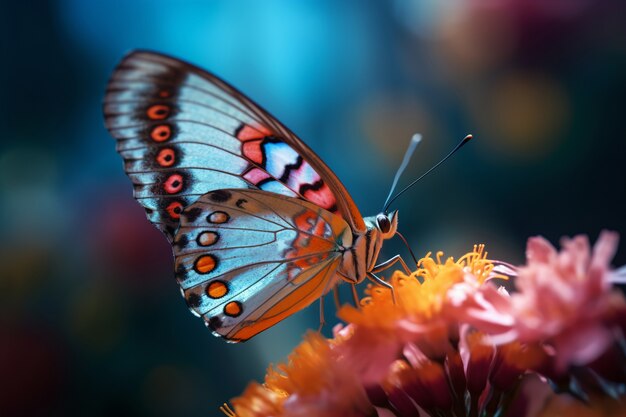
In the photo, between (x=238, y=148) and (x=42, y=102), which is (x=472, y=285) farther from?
(x=42, y=102)

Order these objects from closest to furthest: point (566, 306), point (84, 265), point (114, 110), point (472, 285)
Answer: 1. point (566, 306)
2. point (472, 285)
3. point (114, 110)
4. point (84, 265)

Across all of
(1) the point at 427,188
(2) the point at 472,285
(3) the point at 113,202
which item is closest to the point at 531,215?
(1) the point at 427,188

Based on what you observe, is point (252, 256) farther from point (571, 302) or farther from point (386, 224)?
point (571, 302)

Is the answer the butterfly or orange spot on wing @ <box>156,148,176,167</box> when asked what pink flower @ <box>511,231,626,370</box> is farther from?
orange spot on wing @ <box>156,148,176,167</box>

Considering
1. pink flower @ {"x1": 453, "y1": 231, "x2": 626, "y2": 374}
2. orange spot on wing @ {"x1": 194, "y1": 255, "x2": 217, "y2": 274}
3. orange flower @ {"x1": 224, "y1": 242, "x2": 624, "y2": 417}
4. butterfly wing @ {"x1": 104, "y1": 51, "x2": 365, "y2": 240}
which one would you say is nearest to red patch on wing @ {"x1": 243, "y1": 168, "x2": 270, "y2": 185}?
butterfly wing @ {"x1": 104, "y1": 51, "x2": 365, "y2": 240}

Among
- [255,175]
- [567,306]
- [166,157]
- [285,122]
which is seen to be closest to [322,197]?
[255,175]

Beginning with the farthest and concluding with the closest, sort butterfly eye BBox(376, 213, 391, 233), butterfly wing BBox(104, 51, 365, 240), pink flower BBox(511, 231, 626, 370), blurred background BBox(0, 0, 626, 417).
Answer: blurred background BBox(0, 0, 626, 417) → butterfly eye BBox(376, 213, 391, 233) → butterfly wing BBox(104, 51, 365, 240) → pink flower BBox(511, 231, 626, 370)
